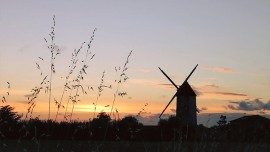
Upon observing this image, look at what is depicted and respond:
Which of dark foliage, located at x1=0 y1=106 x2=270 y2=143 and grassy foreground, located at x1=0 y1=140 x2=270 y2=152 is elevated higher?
dark foliage, located at x1=0 y1=106 x2=270 y2=143

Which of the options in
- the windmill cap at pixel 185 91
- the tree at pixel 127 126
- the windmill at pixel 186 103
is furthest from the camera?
the windmill cap at pixel 185 91

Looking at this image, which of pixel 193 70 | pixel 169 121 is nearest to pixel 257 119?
pixel 193 70

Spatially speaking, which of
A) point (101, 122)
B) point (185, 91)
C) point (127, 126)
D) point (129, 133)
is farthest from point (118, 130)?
point (185, 91)

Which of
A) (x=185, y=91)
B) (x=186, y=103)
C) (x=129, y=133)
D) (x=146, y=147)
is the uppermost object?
(x=185, y=91)

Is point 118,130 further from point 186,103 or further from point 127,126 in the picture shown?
point 186,103

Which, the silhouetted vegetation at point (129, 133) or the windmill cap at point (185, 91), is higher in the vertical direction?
the windmill cap at point (185, 91)

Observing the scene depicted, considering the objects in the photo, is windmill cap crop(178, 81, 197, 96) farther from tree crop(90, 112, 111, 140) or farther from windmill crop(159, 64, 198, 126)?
tree crop(90, 112, 111, 140)

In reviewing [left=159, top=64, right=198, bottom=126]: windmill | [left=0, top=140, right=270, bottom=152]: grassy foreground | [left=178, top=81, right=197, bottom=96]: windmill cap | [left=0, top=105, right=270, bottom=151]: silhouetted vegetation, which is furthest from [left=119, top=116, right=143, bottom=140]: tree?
[left=178, top=81, right=197, bottom=96]: windmill cap

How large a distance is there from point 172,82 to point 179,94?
12.1ft

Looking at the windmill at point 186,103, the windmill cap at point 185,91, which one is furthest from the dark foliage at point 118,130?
the windmill cap at point 185,91

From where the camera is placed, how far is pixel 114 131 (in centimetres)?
1634

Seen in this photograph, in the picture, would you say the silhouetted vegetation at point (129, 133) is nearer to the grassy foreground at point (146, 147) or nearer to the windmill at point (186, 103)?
the grassy foreground at point (146, 147)

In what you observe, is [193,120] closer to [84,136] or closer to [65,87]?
[84,136]

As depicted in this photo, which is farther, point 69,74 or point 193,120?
point 193,120
